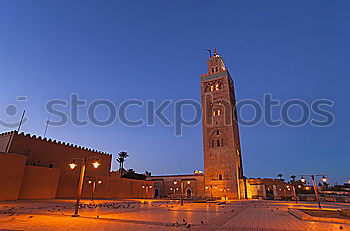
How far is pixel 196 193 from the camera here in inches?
1730

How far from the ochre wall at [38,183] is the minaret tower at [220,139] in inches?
1058

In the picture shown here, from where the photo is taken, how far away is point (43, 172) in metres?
22.5

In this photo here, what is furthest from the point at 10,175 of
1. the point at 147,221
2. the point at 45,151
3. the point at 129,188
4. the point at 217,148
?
the point at 217,148

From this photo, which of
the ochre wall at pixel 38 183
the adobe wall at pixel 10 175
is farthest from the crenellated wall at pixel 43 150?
the adobe wall at pixel 10 175

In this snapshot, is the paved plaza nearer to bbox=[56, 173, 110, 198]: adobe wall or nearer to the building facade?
bbox=[56, 173, 110, 198]: adobe wall

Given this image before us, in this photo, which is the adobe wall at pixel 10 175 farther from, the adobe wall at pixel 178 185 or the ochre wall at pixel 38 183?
the adobe wall at pixel 178 185

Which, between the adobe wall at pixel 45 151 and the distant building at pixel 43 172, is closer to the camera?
the distant building at pixel 43 172

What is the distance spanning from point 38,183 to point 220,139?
31680mm

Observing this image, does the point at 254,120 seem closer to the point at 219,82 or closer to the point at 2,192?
the point at 219,82

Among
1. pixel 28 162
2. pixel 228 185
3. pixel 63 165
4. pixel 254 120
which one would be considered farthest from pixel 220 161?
pixel 28 162

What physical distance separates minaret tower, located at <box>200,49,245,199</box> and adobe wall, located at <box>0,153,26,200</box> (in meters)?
30.5

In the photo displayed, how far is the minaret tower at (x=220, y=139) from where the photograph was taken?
3925 cm

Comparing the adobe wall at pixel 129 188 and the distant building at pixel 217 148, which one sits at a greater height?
the distant building at pixel 217 148

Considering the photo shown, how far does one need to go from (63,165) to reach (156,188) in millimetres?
25030
